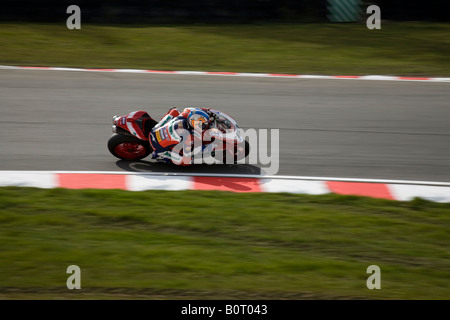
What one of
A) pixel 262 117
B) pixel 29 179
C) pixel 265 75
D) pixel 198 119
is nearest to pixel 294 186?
pixel 198 119

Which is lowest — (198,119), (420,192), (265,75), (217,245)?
(217,245)

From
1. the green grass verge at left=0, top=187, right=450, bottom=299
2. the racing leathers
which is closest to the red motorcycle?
the racing leathers

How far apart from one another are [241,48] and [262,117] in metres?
5.30

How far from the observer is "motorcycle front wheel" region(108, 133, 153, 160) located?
8.44 metres

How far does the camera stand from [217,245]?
6.12 m

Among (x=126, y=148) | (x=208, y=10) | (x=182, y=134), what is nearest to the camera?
(x=182, y=134)

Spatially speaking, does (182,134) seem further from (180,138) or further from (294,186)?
Result: (294,186)

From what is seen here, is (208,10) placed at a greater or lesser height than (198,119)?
greater

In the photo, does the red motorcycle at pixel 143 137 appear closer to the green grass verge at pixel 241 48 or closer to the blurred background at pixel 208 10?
the green grass verge at pixel 241 48

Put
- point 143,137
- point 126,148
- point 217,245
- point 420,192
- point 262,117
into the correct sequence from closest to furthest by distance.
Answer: point 217,245 < point 420,192 < point 143,137 < point 126,148 < point 262,117

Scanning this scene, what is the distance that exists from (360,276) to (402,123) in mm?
5827

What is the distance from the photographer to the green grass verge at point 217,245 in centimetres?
528

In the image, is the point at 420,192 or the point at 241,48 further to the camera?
the point at 241,48
